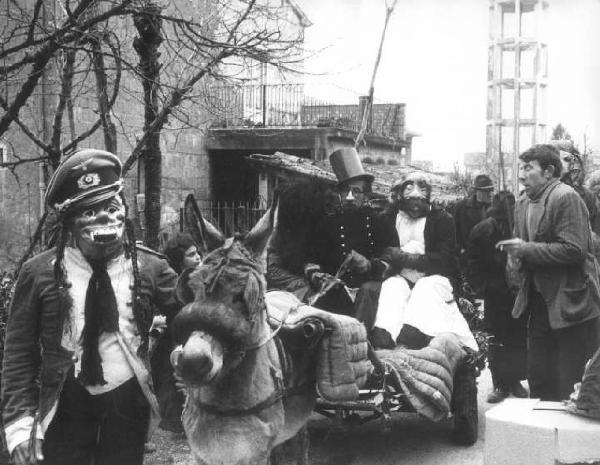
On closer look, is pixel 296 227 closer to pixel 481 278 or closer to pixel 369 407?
pixel 369 407

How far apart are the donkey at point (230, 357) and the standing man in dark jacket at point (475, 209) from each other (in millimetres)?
7733

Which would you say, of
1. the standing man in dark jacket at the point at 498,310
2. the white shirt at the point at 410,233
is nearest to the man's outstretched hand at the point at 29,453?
the white shirt at the point at 410,233

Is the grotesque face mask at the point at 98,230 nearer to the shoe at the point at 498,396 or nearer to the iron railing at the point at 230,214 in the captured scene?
the shoe at the point at 498,396

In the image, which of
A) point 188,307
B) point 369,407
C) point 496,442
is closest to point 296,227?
point 369,407

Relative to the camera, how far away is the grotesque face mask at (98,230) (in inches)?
148

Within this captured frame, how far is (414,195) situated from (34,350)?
4379 mm

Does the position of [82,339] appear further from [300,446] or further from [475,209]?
[475,209]

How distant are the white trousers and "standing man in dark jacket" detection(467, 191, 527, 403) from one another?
1.97m

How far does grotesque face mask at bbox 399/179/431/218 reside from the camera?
738cm

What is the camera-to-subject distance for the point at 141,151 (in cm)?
793

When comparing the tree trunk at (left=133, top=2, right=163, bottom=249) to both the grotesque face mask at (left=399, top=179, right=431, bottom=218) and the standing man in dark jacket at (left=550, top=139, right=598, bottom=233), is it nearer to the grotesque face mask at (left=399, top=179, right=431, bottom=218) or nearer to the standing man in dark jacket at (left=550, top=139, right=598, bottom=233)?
the grotesque face mask at (left=399, top=179, right=431, bottom=218)

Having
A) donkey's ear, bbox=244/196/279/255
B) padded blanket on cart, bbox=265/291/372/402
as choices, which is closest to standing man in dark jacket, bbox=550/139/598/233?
padded blanket on cart, bbox=265/291/372/402

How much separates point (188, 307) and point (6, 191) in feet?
43.2

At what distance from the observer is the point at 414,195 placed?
7.38 metres
